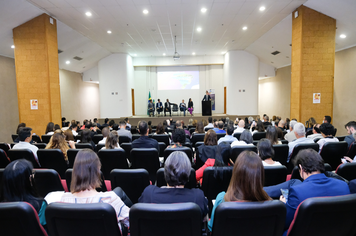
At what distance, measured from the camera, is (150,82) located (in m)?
15.2

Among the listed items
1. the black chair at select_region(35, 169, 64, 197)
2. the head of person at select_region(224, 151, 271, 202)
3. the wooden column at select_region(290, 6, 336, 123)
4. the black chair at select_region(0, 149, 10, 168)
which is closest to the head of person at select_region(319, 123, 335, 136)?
the head of person at select_region(224, 151, 271, 202)

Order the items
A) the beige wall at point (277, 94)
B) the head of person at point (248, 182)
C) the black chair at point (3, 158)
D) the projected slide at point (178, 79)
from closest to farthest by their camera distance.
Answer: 1. the head of person at point (248, 182)
2. the black chair at point (3, 158)
3. the beige wall at point (277, 94)
4. the projected slide at point (178, 79)

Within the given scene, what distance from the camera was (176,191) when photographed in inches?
54.0

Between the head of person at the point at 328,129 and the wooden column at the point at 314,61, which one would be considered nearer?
the head of person at the point at 328,129

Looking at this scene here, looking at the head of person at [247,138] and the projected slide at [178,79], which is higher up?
the projected slide at [178,79]

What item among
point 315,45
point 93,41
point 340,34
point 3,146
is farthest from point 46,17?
point 340,34

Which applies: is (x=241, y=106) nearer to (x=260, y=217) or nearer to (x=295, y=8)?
(x=295, y=8)

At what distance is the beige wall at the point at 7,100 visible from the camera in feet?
27.4

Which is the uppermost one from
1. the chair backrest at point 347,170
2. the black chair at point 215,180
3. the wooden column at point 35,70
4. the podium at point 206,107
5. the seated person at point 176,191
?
the wooden column at point 35,70

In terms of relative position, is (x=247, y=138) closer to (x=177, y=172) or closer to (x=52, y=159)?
(x=177, y=172)

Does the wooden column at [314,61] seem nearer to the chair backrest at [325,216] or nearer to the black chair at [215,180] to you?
the black chair at [215,180]

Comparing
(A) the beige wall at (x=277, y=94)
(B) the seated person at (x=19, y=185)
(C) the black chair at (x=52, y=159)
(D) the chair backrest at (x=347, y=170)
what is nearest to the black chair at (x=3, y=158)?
(C) the black chair at (x=52, y=159)

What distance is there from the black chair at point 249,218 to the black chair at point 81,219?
593 mm

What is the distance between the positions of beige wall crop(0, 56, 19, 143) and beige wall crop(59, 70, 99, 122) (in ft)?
9.45
